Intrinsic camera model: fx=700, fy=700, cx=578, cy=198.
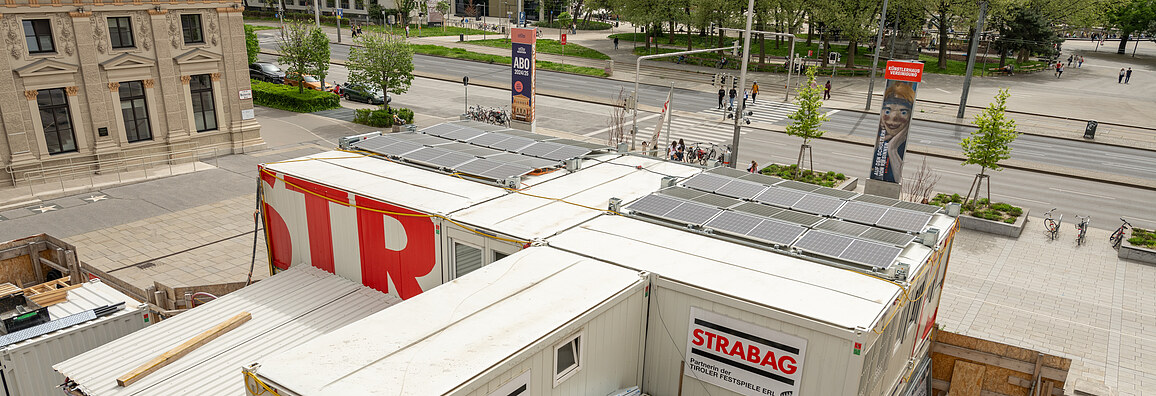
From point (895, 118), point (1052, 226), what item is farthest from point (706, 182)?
point (1052, 226)

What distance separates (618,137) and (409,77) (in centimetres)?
1443

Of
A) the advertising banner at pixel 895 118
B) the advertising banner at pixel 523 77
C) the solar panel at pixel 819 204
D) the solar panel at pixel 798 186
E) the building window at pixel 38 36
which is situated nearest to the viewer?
the solar panel at pixel 819 204

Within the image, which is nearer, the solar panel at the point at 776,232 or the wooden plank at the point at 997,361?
the solar panel at the point at 776,232

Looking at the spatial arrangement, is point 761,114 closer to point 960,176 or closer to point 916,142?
point 916,142

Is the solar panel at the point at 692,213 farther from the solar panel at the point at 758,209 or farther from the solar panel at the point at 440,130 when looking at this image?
the solar panel at the point at 440,130

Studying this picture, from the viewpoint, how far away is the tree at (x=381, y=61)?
135 feet

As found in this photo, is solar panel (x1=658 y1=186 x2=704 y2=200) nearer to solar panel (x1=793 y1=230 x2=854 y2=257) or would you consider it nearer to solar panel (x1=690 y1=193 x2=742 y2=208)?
solar panel (x1=690 y1=193 x2=742 y2=208)

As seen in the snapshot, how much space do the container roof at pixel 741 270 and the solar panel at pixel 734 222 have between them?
35cm

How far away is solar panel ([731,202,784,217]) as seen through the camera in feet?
46.2

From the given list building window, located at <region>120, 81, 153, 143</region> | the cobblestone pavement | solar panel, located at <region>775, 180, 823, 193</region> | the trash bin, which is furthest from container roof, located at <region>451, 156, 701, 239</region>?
the trash bin

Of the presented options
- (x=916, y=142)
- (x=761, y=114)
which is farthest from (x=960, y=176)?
(x=761, y=114)

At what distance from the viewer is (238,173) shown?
104 feet

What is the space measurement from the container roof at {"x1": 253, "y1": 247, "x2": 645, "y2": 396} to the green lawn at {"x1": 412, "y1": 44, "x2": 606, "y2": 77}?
56.3 metres

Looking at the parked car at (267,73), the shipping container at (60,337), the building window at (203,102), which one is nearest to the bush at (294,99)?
the parked car at (267,73)
